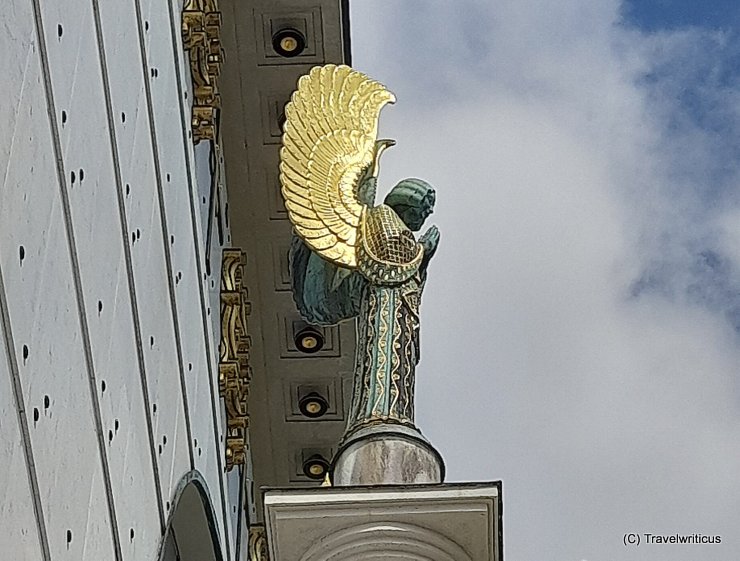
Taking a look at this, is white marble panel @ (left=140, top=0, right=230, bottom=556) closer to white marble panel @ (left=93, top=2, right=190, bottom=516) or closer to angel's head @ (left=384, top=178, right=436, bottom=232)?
white marble panel @ (left=93, top=2, right=190, bottom=516)

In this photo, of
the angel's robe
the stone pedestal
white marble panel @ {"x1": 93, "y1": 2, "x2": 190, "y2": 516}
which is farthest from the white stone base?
the angel's robe

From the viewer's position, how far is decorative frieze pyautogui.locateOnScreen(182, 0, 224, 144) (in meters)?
11.1

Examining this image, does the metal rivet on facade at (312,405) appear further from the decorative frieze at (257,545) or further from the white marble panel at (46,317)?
the white marble panel at (46,317)

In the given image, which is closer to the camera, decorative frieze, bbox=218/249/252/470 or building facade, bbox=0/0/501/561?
building facade, bbox=0/0/501/561

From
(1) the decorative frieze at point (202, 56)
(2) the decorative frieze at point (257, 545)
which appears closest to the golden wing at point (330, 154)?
(1) the decorative frieze at point (202, 56)

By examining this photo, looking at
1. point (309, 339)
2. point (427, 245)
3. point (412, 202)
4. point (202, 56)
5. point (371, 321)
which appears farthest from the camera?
point (309, 339)

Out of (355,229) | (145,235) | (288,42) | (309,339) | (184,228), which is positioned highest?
(288,42)

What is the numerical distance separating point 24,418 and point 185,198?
459 centimetres

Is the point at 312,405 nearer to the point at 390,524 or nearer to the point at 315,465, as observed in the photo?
the point at 315,465

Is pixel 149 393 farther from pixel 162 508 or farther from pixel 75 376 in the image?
pixel 75 376

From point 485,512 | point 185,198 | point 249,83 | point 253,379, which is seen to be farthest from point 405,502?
point 253,379

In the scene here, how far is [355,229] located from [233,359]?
1494 mm

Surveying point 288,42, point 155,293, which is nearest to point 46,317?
point 155,293

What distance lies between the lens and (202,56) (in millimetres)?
11336
